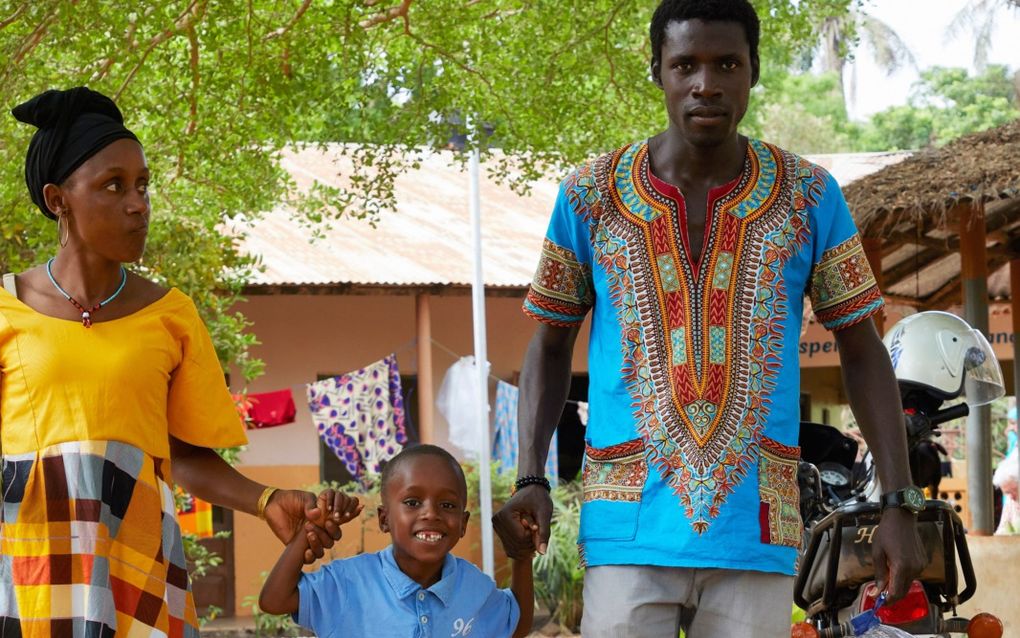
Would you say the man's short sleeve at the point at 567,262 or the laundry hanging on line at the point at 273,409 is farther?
the laundry hanging on line at the point at 273,409

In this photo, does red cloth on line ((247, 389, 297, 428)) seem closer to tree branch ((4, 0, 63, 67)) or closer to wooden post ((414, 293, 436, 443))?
wooden post ((414, 293, 436, 443))

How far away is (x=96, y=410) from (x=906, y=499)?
1.67 metres

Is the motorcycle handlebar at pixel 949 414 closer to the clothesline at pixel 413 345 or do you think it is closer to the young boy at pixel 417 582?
the young boy at pixel 417 582

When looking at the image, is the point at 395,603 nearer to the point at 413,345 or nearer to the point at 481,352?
the point at 481,352

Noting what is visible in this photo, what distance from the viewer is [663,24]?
304 centimetres

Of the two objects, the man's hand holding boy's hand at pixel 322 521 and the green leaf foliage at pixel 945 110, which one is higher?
the green leaf foliage at pixel 945 110

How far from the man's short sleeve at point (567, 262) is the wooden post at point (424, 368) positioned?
31.9 ft

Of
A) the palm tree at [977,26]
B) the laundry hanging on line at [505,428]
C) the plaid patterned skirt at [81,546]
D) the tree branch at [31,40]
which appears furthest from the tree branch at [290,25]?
the palm tree at [977,26]

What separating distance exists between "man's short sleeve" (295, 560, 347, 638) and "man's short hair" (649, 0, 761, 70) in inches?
53.9

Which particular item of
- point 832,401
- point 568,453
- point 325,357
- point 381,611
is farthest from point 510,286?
point 381,611

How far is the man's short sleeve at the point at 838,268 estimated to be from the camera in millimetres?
3062

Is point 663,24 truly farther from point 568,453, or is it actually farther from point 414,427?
point 568,453

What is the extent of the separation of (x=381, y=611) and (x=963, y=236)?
270 inches

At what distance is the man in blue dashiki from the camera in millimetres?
2850
